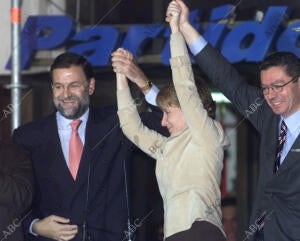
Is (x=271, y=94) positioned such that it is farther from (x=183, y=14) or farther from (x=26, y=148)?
(x=26, y=148)

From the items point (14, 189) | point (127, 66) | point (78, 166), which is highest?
point (127, 66)

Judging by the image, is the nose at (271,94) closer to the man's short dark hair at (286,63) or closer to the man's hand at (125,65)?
the man's short dark hair at (286,63)

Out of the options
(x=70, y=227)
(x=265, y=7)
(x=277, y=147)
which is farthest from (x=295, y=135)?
(x=265, y=7)

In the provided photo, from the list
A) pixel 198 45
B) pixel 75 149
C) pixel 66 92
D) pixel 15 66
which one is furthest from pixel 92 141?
pixel 15 66

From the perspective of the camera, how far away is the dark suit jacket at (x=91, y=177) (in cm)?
443

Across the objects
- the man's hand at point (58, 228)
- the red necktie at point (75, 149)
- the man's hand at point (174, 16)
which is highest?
the man's hand at point (174, 16)

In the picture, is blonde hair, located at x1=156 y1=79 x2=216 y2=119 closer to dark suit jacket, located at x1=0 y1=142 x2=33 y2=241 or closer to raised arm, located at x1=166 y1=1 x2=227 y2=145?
raised arm, located at x1=166 y1=1 x2=227 y2=145

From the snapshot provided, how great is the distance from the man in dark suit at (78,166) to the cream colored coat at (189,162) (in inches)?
21.3

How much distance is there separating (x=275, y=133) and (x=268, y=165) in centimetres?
14

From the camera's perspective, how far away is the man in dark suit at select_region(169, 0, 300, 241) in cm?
379

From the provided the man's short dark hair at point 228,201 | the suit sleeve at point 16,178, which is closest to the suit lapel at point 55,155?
the suit sleeve at point 16,178

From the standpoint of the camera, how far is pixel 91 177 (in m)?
4.45

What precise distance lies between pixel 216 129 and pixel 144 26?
315 cm

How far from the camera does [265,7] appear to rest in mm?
6633
